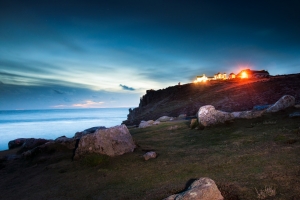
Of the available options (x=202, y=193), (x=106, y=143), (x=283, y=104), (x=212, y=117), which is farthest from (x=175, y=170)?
(x=283, y=104)

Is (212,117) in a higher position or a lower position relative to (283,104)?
higher

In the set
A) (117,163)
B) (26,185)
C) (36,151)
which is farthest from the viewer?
(36,151)

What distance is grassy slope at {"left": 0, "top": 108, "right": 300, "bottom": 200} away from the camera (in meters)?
9.49

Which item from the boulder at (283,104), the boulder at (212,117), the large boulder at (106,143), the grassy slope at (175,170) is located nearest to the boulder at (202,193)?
the grassy slope at (175,170)

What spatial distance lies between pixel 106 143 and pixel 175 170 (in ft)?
25.4

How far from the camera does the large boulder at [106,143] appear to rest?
1795cm

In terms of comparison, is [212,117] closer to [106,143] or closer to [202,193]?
[106,143]

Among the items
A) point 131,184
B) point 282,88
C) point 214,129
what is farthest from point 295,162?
point 282,88

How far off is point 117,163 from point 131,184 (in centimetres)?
455

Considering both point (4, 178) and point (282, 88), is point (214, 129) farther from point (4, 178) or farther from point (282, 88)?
point (282, 88)

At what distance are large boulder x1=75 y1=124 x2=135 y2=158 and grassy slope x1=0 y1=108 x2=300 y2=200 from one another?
0.97m

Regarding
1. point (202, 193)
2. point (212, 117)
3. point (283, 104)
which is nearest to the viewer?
point (202, 193)

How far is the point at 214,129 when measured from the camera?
2305 centimetres

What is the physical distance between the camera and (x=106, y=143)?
18.2 metres
